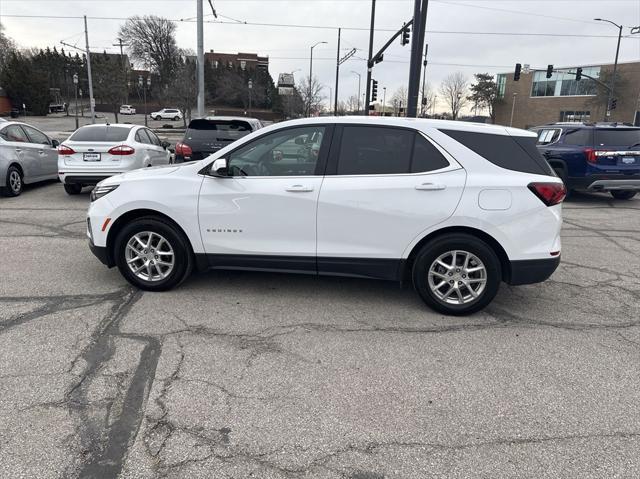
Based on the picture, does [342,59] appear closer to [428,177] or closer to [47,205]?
[47,205]

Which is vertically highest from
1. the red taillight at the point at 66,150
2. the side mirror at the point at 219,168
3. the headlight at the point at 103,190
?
the side mirror at the point at 219,168

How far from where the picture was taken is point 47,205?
9461 millimetres

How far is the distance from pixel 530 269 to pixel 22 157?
34.4 ft

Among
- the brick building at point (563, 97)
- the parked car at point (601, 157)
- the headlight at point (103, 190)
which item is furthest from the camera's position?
the brick building at point (563, 97)

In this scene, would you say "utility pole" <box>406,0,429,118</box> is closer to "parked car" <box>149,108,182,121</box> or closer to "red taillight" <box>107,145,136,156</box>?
"red taillight" <box>107,145,136,156</box>

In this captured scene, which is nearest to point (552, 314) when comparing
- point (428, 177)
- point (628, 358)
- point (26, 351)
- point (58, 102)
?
point (628, 358)

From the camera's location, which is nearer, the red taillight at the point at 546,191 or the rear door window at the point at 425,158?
the red taillight at the point at 546,191

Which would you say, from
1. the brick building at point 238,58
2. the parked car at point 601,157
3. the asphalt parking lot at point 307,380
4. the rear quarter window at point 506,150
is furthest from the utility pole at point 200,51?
the brick building at point 238,58

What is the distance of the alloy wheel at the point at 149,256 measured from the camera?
4785mm

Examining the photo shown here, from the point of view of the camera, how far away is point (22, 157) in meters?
10.4

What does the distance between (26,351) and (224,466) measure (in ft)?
6.81

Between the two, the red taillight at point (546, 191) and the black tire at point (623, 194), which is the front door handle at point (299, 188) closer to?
the red taillight at point (546, 191)

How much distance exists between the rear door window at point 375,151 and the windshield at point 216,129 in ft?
20.8

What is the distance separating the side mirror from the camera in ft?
14.5
